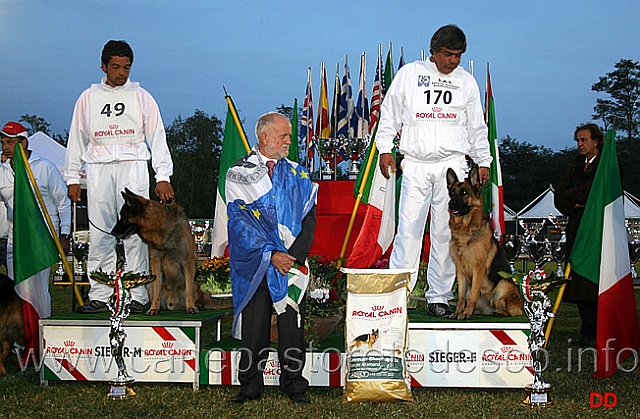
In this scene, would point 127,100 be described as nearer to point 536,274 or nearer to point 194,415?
point 194,415

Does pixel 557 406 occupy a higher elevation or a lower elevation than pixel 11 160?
lower

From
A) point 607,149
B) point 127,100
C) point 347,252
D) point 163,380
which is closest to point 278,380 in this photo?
point 163,380

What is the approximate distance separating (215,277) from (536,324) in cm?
289

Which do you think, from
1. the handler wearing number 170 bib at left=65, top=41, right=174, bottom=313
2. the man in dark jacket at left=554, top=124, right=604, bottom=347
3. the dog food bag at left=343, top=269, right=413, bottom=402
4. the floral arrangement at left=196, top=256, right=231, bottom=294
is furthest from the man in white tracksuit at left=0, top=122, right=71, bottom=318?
the man in dark jacket at left=554, top=124, right=604, bottom=347

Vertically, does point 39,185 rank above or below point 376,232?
above

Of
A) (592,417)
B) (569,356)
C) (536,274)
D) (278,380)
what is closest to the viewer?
(592,417)

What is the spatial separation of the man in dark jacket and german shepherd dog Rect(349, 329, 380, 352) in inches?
104

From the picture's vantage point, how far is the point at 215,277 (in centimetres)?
607

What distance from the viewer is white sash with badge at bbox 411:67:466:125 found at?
5.06 metres

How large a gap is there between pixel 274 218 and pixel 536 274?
1740 mm

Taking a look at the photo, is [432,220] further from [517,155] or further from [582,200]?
[517,155]

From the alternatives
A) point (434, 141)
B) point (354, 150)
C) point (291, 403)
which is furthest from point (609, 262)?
point (354, 150)

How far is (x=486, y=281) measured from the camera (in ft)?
16.7

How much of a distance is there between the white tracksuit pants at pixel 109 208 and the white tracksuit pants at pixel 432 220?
2.07 metres
